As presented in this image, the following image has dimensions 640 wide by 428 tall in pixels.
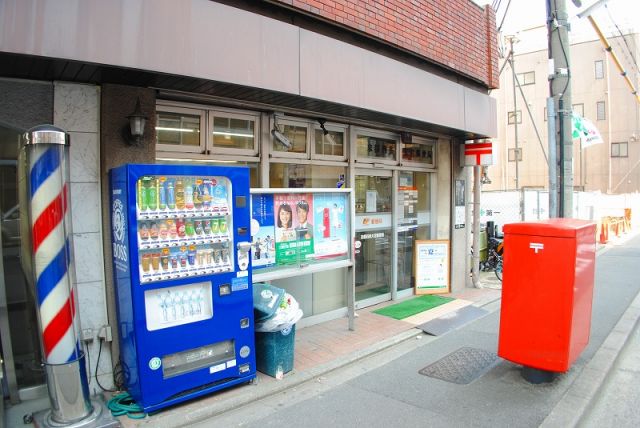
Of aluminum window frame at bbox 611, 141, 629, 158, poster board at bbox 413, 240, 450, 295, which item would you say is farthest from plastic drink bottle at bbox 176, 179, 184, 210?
aluminum window frame at bbox 611, 141, 629, 158

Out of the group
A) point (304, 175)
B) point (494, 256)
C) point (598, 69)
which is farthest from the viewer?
point (598, 69)

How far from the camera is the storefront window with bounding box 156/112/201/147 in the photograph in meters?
4.88

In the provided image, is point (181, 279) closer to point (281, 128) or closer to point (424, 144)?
point (281, 128)

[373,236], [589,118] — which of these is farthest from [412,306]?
[589,118]

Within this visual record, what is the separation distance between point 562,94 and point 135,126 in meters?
5.48

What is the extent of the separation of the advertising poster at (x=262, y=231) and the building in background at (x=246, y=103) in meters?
0.66

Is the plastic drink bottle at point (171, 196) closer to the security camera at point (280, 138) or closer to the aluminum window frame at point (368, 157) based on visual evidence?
the security camera at point (280, 138)

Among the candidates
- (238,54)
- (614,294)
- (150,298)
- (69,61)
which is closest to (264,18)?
(238,54)

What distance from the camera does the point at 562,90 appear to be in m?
5.98

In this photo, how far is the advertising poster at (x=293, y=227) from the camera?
524 centimetres

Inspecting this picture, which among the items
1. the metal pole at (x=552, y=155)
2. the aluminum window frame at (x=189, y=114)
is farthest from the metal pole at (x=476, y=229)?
the aluminum window frame at (x=189, y=114)

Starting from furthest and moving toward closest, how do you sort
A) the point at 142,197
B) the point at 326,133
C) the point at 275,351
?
the point at 326,133 < the point at 275,351 < the point at 142,197

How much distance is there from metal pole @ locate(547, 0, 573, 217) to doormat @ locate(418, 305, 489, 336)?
2.06m

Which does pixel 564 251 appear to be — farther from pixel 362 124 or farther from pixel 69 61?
pixel 69 61
